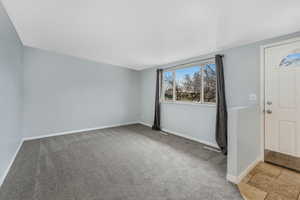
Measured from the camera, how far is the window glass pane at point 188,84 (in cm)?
341

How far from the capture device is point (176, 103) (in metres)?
3.93

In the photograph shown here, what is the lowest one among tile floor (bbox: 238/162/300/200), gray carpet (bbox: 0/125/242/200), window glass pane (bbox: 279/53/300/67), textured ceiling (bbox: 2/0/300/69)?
tile floor (bbox: 238/162/300/200)

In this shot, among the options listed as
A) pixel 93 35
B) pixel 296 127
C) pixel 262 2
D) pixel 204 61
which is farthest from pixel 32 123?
pixel 296 127

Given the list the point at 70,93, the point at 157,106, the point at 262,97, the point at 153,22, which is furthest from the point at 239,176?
the point at 70,93

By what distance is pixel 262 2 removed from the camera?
4.76ft

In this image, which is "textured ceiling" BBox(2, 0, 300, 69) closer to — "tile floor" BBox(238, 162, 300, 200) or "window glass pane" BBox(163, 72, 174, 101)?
"window glass pane" BBox(163, 72, 174, 101)

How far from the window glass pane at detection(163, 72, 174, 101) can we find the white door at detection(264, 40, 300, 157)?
7.79 feet

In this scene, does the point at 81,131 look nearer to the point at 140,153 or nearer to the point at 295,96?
the point at 140,153

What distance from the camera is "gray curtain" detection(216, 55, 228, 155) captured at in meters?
2.63

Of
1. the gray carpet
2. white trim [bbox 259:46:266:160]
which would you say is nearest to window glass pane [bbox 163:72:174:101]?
the gray carpet

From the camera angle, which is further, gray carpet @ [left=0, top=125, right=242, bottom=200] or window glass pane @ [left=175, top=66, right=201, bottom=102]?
window glass pane @ [left=175, top=66, right=201, bottom=102]

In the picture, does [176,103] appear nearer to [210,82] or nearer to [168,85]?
[168,85]

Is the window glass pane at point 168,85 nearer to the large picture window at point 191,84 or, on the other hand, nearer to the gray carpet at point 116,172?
the large picture window at point 191,84

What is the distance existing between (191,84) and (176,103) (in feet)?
2.44
